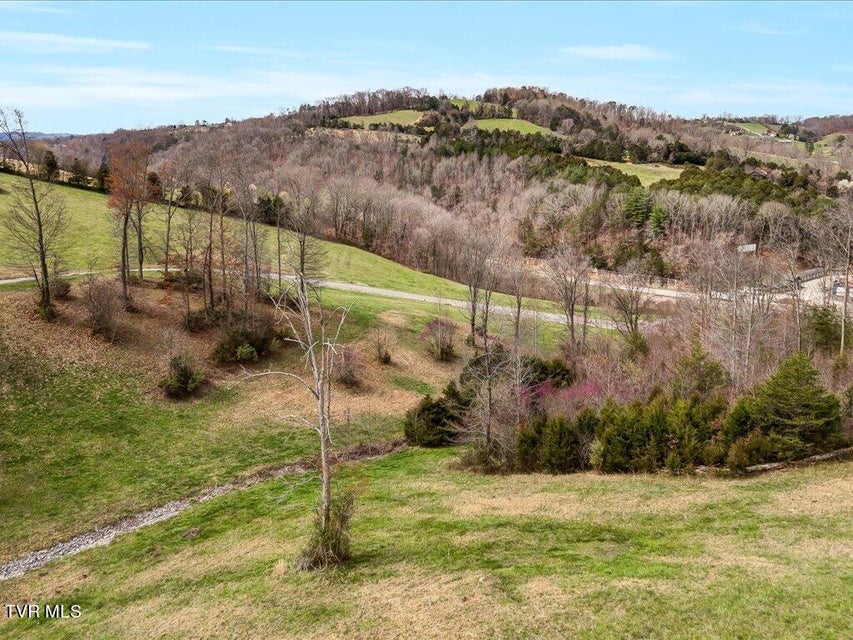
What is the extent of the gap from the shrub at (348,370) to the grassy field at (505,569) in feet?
47.5

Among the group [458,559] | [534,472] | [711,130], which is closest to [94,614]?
[458,559]

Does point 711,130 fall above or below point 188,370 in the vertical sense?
above

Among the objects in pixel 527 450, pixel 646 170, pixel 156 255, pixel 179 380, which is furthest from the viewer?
pixel 646 170

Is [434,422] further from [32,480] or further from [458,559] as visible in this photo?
[32,480]

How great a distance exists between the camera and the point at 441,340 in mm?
43219

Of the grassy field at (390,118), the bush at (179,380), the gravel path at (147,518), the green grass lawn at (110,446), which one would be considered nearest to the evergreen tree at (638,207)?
the green grass lawn at (110,446)

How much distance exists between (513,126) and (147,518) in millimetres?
150216

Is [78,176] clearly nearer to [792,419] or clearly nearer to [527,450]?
[527,450]

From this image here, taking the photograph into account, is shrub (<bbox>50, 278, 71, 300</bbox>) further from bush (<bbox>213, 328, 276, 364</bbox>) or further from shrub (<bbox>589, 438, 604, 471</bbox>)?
shrub (<bbox>589, 438, 604, 471</bbox>)

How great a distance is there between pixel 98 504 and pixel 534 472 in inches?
749

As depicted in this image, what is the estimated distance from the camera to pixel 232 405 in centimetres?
3303

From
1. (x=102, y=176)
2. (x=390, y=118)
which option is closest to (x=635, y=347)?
(x=102, y=176)

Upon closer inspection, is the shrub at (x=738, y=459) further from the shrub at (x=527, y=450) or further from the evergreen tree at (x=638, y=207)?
the evergreen tree at (x=638, y=207)

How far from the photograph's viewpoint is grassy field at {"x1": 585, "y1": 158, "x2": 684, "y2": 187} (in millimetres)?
108206
